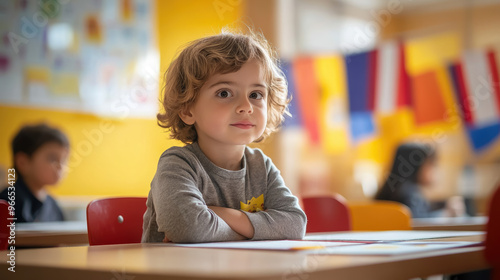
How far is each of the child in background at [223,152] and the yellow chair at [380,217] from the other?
2.34 ft

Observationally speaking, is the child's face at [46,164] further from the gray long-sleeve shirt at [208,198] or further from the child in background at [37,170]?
the gray long-sleeve shirt at [208,198]

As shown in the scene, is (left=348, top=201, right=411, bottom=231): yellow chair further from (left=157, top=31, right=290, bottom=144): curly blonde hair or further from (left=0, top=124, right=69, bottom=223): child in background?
(left=0, top=124, right=69, bottom=223): child in background

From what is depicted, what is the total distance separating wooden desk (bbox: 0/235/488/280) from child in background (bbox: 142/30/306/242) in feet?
0.81

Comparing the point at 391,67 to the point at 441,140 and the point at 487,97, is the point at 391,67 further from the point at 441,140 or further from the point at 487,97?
the point at 441,140

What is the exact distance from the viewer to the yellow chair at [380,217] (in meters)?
1.84

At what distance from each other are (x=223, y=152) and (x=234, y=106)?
0.35 feet

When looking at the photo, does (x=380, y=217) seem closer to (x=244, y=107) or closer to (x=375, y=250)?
(x=244, y=107)

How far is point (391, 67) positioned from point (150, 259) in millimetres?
3242

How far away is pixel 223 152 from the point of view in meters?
1.24

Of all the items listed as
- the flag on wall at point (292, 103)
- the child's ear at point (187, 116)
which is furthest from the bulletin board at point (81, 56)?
the child's ear at point (187, 116)

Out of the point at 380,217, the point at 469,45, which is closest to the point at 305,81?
the point at 469,45

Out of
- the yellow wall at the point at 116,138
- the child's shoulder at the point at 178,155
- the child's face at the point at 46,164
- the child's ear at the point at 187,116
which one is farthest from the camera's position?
the yellow wall at the point at 116,138

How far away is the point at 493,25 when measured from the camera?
533cm

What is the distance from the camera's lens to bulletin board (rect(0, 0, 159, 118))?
10.8 feet
